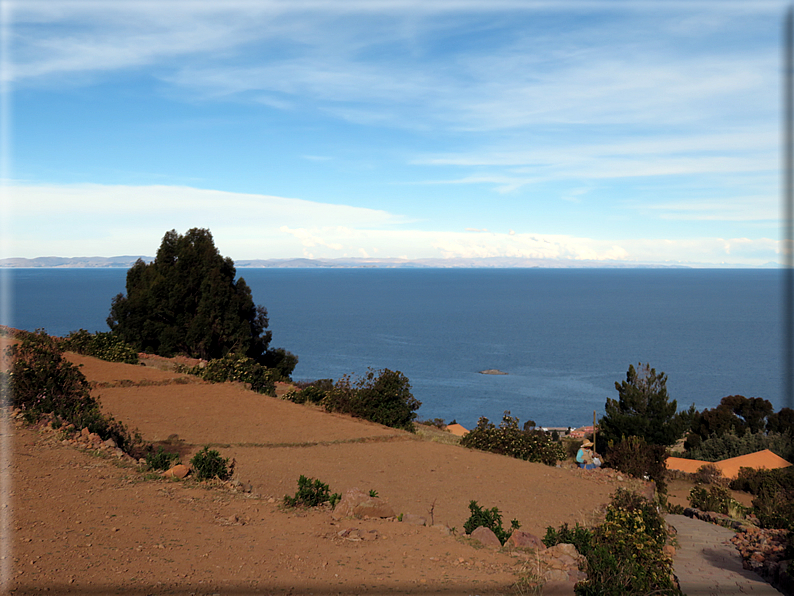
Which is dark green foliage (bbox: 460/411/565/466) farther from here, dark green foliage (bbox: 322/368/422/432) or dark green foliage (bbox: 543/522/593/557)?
dark green foliage (bbox: 543/522/593/557)

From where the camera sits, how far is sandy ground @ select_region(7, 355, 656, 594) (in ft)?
15.4

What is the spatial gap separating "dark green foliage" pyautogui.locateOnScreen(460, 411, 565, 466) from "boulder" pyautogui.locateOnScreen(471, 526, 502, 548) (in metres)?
7.89

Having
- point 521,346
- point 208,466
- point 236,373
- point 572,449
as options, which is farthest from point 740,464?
point 521,346

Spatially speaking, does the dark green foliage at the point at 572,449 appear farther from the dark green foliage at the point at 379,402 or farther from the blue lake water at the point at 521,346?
the blue lake water at the point at 521,346

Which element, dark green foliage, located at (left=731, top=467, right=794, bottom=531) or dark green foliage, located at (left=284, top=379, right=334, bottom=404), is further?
dark green foliage, located at (left=284, top=379, right=334, bottom=404)

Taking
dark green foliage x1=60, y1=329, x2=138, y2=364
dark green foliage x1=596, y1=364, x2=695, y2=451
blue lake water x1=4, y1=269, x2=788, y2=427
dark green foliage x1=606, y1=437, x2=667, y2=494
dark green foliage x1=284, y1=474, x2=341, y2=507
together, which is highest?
dark green foliage x1=60, y1=329, x2=138, y2=364

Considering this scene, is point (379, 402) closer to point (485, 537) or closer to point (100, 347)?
point (100, 347)

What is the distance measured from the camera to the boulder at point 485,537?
6.46 meters

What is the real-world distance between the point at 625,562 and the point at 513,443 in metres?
8.81

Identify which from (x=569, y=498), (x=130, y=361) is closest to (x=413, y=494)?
(x=569, y=498)

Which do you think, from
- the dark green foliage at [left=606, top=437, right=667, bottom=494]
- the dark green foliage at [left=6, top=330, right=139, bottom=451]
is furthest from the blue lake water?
the dark green foliage at [left=6, top=330, right=139, bottom=451]

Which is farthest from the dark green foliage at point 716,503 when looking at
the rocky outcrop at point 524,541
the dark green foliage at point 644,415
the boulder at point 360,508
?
the dark green foliage at point 644,415

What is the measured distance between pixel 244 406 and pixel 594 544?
10534 millimetres

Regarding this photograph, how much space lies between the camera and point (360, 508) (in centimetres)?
701
